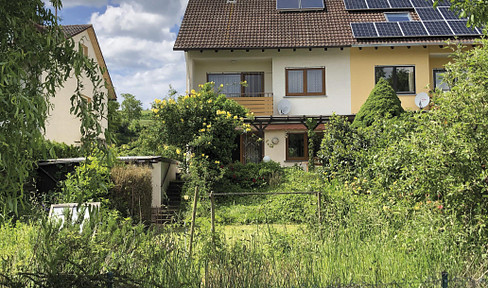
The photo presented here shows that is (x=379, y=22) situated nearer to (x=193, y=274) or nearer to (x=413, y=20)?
(x=413, y=20)

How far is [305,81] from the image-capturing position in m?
20.3

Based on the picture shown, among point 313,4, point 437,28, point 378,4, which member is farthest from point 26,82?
point 378,4

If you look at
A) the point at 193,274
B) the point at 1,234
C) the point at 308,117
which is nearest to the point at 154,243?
the point at 193,274

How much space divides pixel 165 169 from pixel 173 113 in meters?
2.69

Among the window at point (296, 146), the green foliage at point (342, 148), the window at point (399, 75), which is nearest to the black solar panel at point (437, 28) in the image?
the window at point (399, 75)

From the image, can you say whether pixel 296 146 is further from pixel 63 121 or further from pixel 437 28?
pixel 63 121

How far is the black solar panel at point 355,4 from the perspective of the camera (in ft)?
71.6

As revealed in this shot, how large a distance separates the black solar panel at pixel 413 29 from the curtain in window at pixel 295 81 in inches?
185

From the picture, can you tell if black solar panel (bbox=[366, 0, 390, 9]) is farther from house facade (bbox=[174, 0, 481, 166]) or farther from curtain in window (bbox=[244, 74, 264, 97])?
curtain in window (bbox=[244, 74, 264, 97])

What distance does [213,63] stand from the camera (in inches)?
826

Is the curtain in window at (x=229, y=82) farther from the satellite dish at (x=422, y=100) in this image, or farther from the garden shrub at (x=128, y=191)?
the garden shrub at (x=128, y=191)

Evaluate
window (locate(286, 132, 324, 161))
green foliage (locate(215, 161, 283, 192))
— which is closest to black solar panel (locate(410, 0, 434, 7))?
window (locate(286, 132, 324, 161))

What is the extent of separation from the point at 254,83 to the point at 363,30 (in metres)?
5.25

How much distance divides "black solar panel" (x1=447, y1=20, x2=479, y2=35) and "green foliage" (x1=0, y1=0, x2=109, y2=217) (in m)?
18.7
